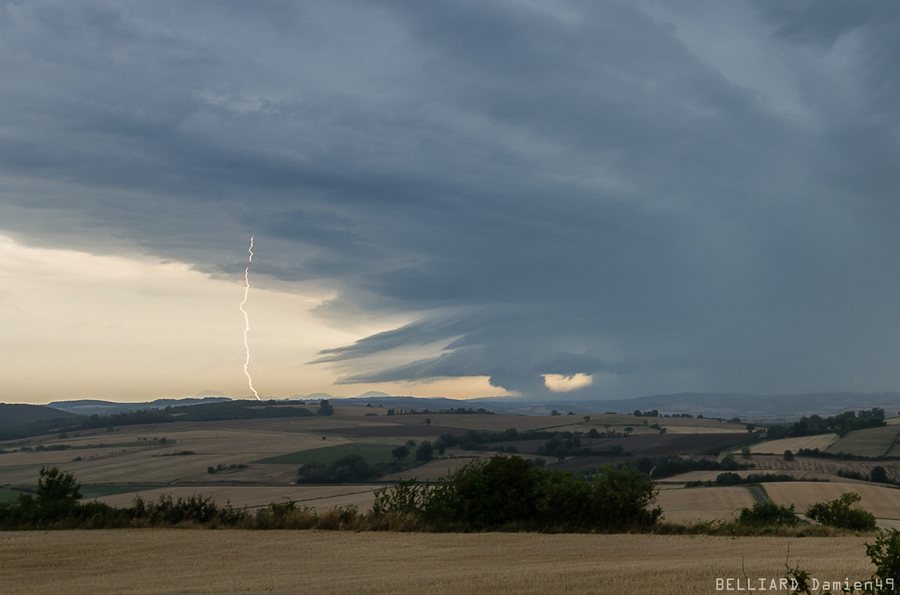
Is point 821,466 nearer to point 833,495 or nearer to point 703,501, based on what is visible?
point 833,495

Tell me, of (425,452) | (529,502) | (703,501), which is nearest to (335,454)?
(425,452)

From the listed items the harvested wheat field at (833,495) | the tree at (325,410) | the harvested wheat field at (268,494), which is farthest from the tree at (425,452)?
the tree at (325,410)

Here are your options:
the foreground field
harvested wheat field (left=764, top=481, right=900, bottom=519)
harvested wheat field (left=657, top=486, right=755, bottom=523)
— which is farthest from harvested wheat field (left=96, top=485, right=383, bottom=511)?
the foreground field

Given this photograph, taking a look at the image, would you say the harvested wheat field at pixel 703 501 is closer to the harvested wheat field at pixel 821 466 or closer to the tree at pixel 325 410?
the harvested wheat field at pixel 821 466

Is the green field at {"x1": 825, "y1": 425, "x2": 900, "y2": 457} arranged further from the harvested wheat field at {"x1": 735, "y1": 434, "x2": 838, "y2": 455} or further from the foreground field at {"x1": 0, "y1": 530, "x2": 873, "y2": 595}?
the foreground field at {"x1": 0, "y1": 530, "x2": 873, "y2": 595}

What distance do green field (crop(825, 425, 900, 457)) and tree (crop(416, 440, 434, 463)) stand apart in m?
65.3

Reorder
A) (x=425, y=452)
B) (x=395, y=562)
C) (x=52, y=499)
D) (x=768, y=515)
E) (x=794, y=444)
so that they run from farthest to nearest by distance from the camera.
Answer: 1. (x=794, y=444)
2. (x=425, y=452)
3. (x=768, y=515)
4. (x=52, y=499)
5. (x=395, y=562)

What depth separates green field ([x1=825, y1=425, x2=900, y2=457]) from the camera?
101675 mm

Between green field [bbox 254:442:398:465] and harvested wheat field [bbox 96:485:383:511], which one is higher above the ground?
green field [bbox 254:442:398:465]

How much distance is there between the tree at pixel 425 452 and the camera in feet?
371

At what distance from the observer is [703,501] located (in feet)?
206

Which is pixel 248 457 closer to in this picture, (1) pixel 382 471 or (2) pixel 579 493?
(1) pixel 382 471

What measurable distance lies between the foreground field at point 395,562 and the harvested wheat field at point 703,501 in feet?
113

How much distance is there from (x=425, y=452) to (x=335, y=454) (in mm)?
15593
